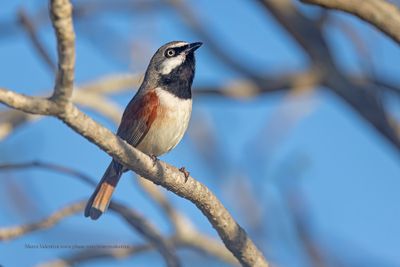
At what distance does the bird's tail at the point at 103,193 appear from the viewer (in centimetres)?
589

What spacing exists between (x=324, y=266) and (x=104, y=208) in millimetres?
1682

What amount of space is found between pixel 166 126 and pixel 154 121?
10cm

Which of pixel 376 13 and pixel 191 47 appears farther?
pixel 191 47

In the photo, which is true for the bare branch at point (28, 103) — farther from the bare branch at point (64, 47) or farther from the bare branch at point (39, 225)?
the bare branch at point (39, 225)

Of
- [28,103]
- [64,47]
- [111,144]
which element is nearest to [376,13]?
[111,144]

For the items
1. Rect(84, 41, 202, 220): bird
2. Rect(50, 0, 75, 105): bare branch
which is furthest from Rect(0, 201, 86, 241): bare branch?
Rect(50, 0, 75, 105): bare branch

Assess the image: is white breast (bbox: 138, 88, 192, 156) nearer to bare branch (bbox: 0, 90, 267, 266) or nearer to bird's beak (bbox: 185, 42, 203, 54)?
bird's beak (bbox: 185, 42, 203, 54)

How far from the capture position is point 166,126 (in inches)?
241

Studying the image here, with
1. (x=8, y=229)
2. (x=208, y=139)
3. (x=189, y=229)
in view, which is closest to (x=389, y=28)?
(x=8, y=229)

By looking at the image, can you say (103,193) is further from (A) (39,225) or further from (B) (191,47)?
(B) (191,47)

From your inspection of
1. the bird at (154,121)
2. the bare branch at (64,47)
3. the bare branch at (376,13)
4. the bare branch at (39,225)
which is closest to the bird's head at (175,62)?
the bird at (154,121)

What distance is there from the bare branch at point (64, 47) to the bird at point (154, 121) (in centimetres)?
263

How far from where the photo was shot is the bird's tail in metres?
5.89

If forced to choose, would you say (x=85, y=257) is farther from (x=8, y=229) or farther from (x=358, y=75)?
(x=358, y=75)
